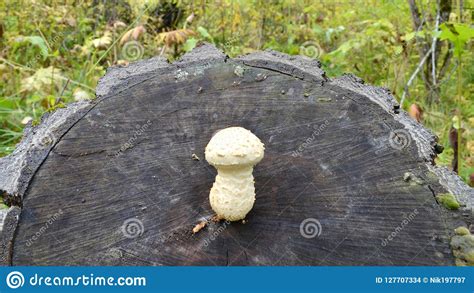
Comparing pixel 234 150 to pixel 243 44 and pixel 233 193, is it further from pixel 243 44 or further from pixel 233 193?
pixel 243 44

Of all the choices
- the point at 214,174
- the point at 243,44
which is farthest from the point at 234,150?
the point at 243,44

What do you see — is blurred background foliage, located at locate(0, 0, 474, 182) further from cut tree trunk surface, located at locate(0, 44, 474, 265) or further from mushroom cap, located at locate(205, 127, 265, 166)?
mushroom cap, located at locate(205, 127, 265, 166)

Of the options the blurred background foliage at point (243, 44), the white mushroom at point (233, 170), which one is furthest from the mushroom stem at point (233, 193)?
the blurred background foliage at point (243, 44)

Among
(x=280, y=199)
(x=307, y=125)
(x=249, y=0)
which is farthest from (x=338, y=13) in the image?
(x=280, y=199)

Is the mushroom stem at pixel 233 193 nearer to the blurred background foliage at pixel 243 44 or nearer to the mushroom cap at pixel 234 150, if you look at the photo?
the mushroom cap at pixel 234 150

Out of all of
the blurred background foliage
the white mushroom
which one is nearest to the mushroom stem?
the white mushroom

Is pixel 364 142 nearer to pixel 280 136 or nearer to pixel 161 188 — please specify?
pixel 280 136
